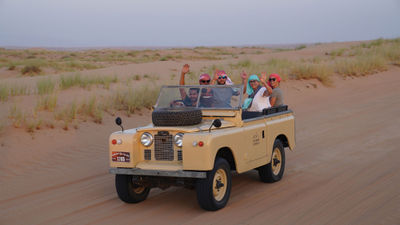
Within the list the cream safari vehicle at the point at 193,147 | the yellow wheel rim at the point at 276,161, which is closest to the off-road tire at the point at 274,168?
the yellow wheel rim at the point at 276,161

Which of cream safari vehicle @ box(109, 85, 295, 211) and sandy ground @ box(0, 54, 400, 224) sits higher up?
cream safari vehicle @ box(109, 85, 295, 211)

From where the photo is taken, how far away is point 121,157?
7547 millimetres

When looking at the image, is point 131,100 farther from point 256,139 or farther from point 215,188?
point 215,188

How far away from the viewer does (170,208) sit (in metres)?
7.73

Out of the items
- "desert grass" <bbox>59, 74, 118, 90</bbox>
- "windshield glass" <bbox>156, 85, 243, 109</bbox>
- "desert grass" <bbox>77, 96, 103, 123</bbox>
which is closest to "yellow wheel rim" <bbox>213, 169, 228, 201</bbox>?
"windshield glass" <bbox>156, 85, 243, 109</bbox>

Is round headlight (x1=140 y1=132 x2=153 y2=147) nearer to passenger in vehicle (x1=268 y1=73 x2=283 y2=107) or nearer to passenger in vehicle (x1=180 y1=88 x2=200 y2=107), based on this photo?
passenger in vehicle (x1=180 y1=88 x2=200 y2=107)

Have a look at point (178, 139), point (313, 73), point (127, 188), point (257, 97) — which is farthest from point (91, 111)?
point (313, 73)

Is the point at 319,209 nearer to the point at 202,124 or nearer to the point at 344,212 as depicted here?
the point at 344,212

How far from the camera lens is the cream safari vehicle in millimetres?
7125

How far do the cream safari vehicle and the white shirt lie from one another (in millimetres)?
1098

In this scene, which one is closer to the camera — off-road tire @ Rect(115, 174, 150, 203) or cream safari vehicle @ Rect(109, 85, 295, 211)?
cream safari vehicle @ Rect(109, 85, 295, 211)

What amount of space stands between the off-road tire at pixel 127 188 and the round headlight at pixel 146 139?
643mm

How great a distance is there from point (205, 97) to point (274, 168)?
6.62 ft

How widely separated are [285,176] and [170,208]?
297 centimetres
